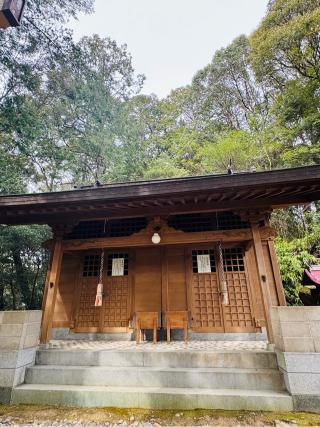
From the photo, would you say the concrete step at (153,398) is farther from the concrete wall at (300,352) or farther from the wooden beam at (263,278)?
the wooden beam at (263,278)

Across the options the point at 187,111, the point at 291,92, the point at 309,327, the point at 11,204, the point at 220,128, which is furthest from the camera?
the point at 187,111

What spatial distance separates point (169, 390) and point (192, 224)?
3962 mm

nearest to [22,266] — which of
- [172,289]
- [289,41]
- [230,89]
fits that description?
[172,289]

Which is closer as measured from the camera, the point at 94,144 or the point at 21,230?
the point at 21,230

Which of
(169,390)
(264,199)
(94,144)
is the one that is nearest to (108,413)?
(169,390)

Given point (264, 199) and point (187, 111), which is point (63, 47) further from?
point (187, 111)

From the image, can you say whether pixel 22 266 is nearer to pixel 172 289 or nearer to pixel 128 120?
pixel 172 289

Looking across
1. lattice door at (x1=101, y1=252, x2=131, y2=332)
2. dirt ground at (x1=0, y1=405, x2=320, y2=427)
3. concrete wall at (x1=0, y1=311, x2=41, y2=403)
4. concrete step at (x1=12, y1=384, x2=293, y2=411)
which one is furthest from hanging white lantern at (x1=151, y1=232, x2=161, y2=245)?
dirt ground at (x1=0, y1=405, x2=320, y2=427)

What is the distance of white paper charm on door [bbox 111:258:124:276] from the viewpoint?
678 cm

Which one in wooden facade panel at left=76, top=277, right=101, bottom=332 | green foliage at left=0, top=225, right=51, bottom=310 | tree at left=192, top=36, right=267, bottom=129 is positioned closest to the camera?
wooden facade panel at left=76, top=277, right=101, bottom=332

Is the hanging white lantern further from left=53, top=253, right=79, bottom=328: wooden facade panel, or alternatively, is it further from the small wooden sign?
the small wooden sign

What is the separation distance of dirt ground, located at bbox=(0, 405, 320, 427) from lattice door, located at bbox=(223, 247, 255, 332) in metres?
2.83

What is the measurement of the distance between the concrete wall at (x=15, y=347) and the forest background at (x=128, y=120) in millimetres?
7684

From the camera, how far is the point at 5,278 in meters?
11.9
